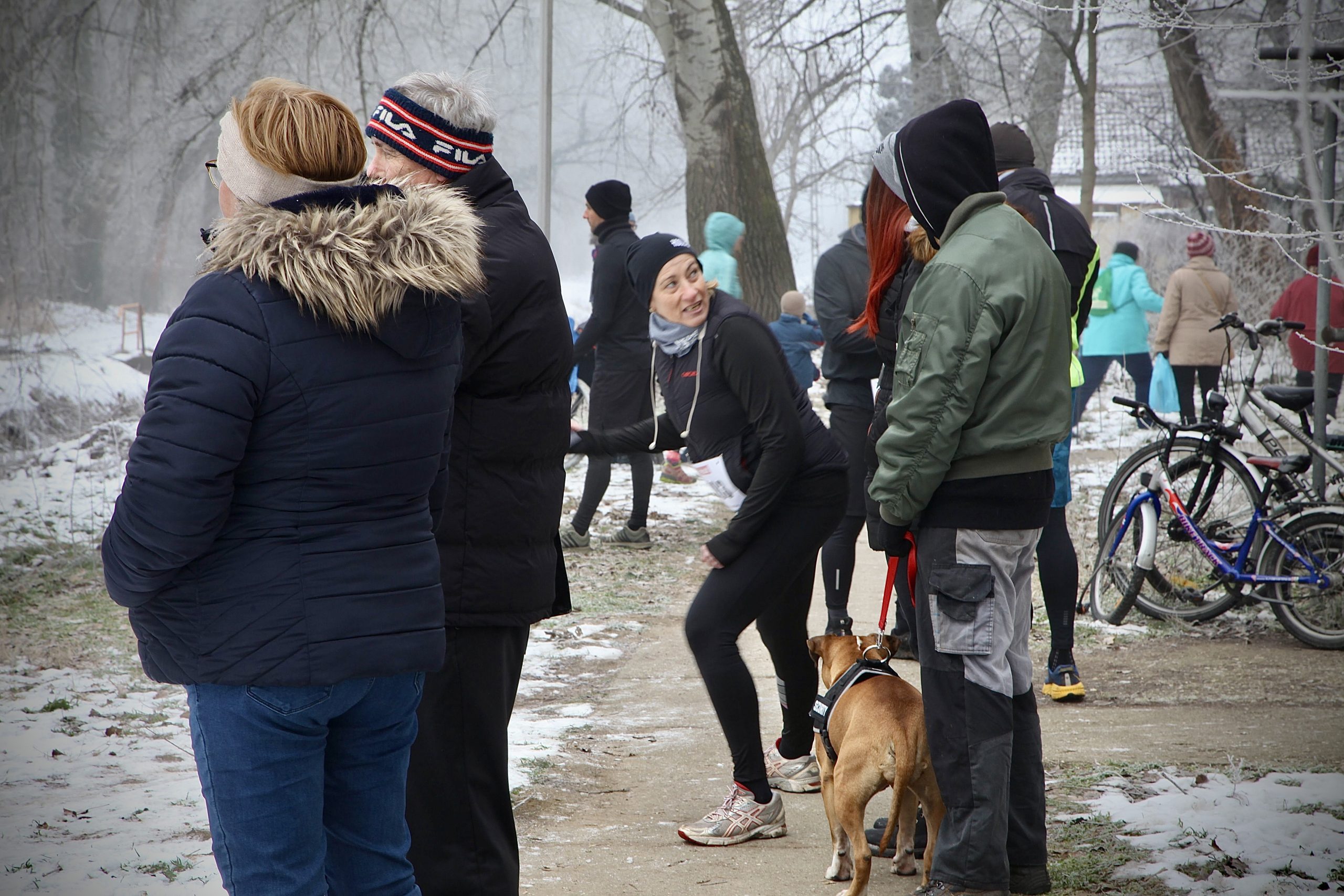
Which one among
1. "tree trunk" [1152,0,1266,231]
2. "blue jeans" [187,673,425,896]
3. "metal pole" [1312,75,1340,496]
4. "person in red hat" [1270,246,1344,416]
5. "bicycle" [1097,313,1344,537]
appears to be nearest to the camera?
"blue jeans" [187,673,425,896]

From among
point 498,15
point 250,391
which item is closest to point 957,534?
point 250,391

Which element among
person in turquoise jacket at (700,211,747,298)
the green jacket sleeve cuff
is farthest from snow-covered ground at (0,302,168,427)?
the green jacket sleeve cuff

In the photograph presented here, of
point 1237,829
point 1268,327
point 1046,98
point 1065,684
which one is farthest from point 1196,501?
point 1046,98

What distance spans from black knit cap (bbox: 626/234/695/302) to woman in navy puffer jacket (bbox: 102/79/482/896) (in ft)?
5.52

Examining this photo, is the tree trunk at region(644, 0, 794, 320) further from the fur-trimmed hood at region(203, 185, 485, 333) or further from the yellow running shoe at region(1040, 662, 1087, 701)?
the fur-trimmed hood at region(203, 185, 485, 333)

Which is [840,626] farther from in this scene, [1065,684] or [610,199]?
[610,199]

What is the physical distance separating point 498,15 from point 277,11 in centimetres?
239

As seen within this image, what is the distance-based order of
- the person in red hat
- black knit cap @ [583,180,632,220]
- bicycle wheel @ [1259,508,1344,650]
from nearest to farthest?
bicycle wheel @ [1259,508,1344,650] < black knit cap @ [583,180,632,220] < the person in red hat

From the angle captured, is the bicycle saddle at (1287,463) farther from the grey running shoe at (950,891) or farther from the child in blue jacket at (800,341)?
the child in blue jacket at (800,341)

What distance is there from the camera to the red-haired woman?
3173mm

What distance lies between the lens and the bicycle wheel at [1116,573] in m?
6.04

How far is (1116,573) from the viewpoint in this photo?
623 cm

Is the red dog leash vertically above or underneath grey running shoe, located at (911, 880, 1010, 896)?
above

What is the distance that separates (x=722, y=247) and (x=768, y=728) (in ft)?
17.6
